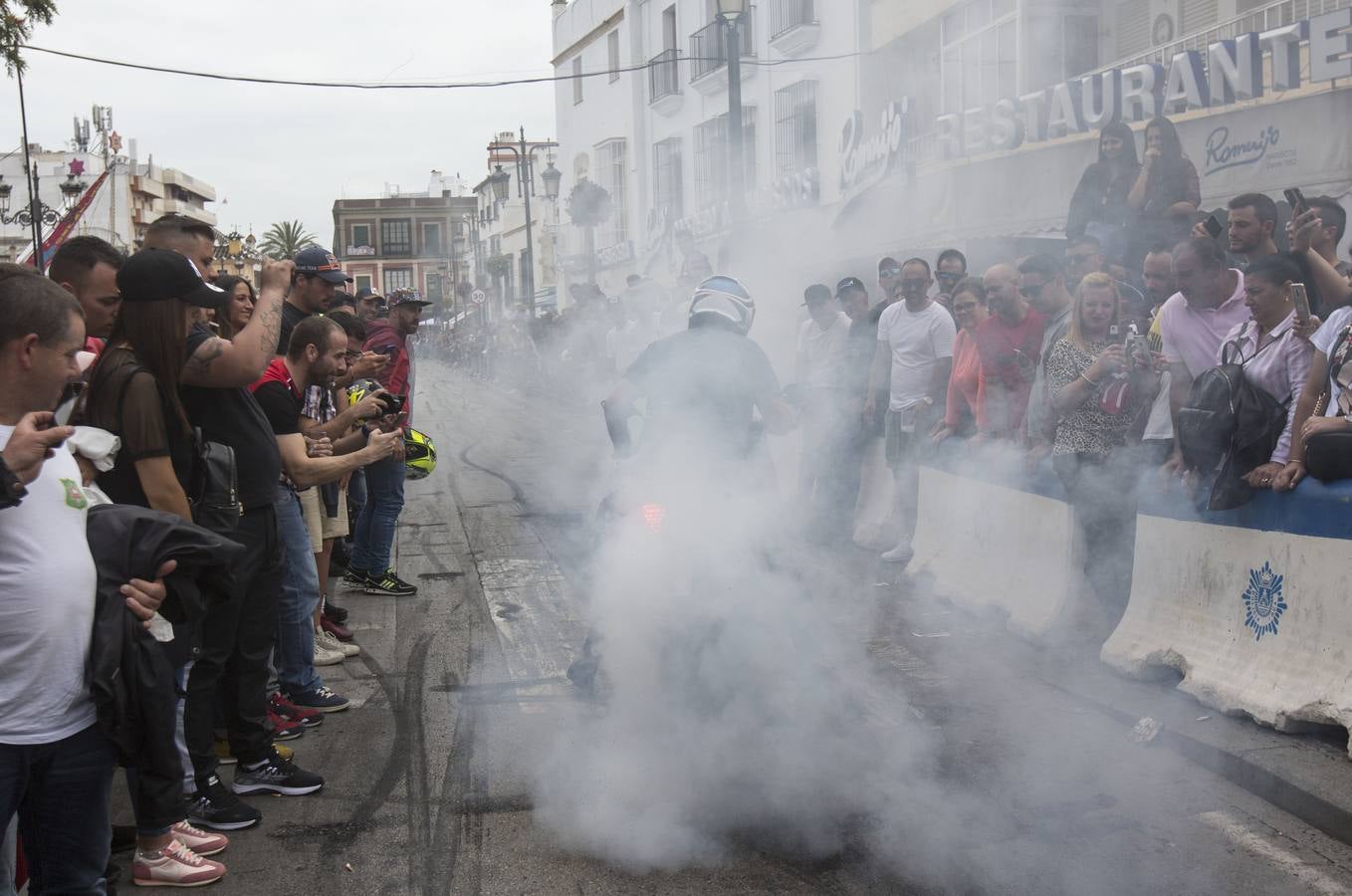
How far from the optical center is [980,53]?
12531mm

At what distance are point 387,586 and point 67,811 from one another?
4572mm

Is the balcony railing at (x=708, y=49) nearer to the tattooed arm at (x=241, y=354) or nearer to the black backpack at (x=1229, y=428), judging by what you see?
the black backpack at (x=1229, y=428)

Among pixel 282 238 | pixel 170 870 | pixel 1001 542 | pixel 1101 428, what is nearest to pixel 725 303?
pixel 1101 428

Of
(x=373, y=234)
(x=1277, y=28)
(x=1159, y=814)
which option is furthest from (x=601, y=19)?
(x=373, y=234)

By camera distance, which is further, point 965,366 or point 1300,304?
point 965,366

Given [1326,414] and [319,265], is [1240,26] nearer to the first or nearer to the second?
[1326,414]

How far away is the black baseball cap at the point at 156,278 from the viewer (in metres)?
3.12

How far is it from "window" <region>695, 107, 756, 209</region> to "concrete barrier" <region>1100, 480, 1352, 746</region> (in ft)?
51.2

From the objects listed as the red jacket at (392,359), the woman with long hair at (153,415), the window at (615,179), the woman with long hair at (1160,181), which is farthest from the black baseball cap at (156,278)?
the window at (615,179)

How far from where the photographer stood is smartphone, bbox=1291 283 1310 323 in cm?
435

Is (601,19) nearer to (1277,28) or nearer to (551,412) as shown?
(551,412)

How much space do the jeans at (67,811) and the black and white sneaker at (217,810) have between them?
1259 mm

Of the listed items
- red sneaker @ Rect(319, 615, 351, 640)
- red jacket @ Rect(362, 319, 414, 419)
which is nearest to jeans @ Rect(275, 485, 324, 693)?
red sneaker @ Rect(319, 615, 351, 640)

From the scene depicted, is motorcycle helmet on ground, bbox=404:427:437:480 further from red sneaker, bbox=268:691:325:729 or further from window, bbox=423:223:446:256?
window, bbox=423:223:446:256
